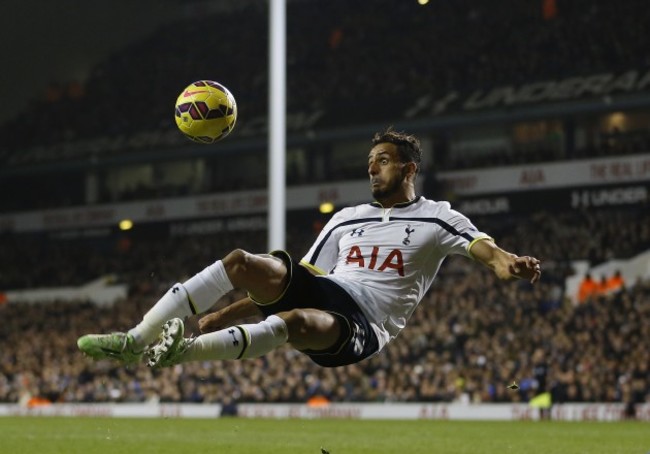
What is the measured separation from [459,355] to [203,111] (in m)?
16.5

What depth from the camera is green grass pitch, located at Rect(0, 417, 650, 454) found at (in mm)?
12586

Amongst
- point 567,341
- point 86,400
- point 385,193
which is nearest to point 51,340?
point 86,400

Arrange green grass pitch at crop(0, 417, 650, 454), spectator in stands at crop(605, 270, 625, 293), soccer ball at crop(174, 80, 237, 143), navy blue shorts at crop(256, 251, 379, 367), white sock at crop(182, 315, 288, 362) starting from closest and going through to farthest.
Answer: white sock at crop(182, 315, 288, 362) → navy blue shorts at crop(256, 251, 379, 367) → soccer ball at crop(174, 80, 237, 143) → green grass pitch at crop(0, 417, 650, 454) → spectator in stands at crop(605, 270, 625, 293)

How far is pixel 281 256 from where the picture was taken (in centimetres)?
741

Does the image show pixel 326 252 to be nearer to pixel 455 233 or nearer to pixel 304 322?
pixel 455 233

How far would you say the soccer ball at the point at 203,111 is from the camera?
31.0 feet

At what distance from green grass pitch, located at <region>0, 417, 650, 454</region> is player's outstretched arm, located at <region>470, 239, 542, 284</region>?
502cm

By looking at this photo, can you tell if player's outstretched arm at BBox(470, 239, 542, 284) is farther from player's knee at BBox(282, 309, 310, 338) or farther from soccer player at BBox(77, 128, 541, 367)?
player's knee at BBox(282, 309, 310, 338)

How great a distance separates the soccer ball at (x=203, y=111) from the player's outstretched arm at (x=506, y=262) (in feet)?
9.88

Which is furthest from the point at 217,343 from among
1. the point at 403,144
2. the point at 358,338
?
the point at 403,144

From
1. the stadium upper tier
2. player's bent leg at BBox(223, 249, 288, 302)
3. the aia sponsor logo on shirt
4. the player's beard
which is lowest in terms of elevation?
player's bent leg at BBox(223, 249, 288, 302)

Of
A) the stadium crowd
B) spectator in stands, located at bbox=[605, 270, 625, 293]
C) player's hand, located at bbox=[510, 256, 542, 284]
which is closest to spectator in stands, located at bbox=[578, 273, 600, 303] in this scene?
spectator in stands, located at bbox=[605, 270, 625, 293]

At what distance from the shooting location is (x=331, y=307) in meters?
7.46

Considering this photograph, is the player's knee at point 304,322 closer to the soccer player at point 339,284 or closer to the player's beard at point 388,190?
the soccer player at point 339,284
